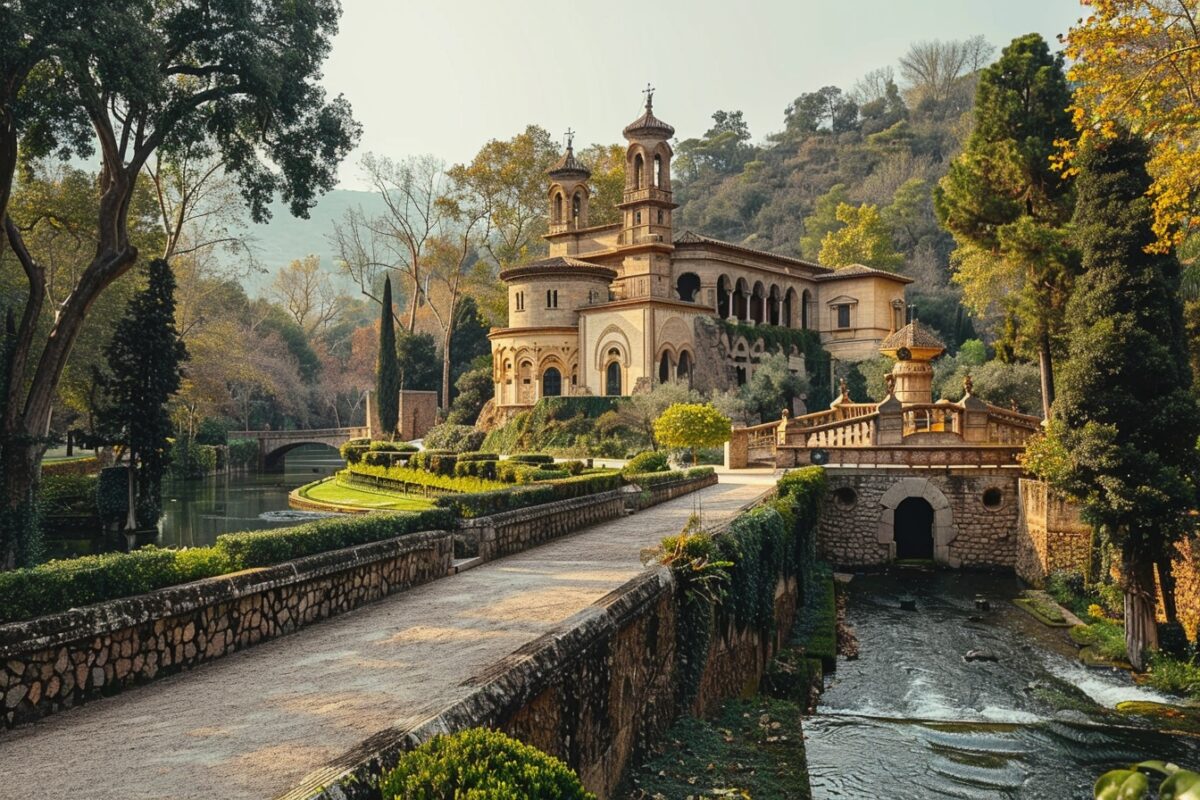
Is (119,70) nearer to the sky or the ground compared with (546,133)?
nearer to the ground

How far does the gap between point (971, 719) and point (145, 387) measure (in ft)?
82.3

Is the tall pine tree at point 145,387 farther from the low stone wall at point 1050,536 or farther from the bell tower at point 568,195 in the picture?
the bell tower at point 568,195

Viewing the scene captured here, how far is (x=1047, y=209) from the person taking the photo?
93.8ft

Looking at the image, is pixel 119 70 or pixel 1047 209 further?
pixel 1047 209

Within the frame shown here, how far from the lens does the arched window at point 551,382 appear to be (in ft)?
169

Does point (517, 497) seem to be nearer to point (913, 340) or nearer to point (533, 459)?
point (533, 459)

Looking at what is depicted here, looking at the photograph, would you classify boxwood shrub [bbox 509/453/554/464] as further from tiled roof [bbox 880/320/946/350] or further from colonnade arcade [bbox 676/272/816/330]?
colonnade arcade [bbox 676/272/816/330]

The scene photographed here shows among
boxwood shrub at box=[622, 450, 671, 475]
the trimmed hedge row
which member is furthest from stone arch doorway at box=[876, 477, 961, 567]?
the trimmed hedge row

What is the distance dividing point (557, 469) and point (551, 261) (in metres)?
28.2

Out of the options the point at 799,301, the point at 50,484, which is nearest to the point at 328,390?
the point at 799,301

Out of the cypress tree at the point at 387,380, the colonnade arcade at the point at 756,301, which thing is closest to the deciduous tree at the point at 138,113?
the colonnade arcade at the point at 756,301

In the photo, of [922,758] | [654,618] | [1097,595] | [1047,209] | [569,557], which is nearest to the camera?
[654,618]

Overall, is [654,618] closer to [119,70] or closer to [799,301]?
[119,70]

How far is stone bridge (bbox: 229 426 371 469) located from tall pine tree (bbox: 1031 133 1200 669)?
4998cm
